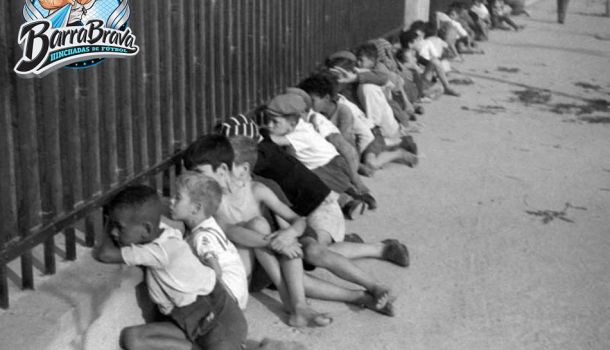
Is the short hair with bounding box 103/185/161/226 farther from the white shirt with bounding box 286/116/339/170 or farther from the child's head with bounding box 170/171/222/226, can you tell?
the white shirt with bounding box 286/116/339/170

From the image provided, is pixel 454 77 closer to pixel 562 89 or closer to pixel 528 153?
pixel 562 89

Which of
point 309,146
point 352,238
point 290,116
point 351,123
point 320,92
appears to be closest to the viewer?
point 352,238

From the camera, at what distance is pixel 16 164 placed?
4.15m

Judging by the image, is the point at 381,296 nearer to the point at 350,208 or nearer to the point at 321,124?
the point at 350,208

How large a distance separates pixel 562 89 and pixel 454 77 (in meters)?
1.55

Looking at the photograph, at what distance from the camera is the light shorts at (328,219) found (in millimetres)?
5508

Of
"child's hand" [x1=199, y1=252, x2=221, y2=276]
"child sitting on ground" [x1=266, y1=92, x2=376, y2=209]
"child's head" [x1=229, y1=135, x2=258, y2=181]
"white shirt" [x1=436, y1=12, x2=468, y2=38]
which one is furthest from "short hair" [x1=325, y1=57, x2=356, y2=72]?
"white shirt" [x1=436, y1=12, x2=468, y2=38]

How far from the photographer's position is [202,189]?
436cm

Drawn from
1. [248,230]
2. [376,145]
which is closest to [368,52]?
[376,145]

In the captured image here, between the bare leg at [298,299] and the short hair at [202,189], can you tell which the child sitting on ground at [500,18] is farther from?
the short hair at [202,189]

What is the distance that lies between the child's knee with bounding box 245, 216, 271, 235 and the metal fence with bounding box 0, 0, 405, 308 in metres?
0.77

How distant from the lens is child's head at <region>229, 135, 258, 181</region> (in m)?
4.94

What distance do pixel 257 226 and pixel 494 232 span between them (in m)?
2.20

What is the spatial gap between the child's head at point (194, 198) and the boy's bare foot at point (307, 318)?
2.29 ft
